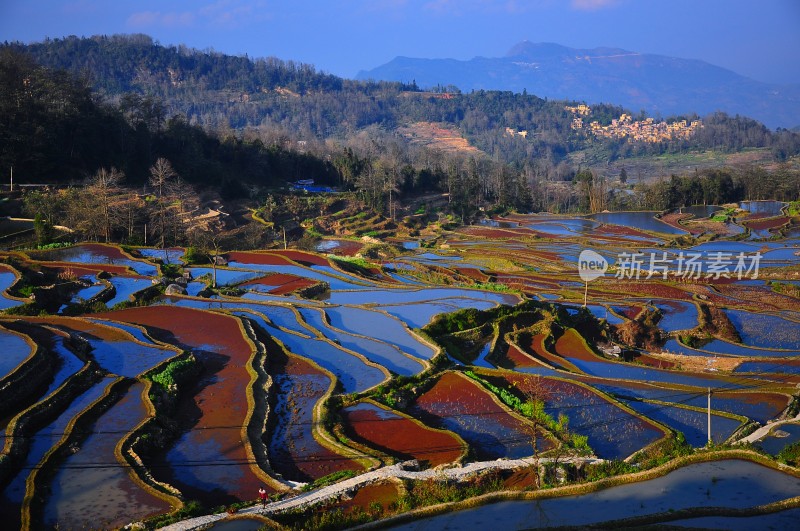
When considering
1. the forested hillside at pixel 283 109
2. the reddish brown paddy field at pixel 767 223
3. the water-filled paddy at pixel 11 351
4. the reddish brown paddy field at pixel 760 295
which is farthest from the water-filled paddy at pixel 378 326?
the forested hillside at pixel 283 109

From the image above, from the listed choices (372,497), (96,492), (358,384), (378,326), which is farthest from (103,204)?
(372,497)

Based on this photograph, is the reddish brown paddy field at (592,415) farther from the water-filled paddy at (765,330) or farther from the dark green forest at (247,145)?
the dark green forest at (247,145)

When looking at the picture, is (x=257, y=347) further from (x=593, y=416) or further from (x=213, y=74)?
(x=213, y=74)

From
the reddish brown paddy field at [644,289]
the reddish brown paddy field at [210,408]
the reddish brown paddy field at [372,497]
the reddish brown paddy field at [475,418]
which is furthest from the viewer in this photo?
the reddish brown paddy field at [644,289]

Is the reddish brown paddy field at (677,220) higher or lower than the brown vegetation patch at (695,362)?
higher

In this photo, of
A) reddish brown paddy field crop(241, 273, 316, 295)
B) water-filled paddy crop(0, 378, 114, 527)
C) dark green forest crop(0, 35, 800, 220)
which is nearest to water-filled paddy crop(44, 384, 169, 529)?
water-filled paddy crop(0, 378, 114, 527)

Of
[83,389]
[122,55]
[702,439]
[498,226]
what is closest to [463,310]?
[702,439]

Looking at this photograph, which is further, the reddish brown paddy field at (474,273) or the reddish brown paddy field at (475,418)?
the reddish brown paddy field at (474,273)

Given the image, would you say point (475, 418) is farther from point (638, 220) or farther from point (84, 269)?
point (638, 220)
